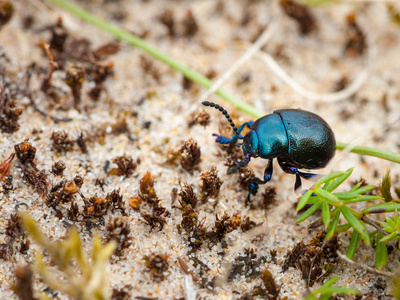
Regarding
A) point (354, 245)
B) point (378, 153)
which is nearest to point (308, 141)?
point (378, 153)

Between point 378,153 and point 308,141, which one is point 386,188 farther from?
point 308,141

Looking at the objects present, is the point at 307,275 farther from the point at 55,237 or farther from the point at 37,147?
the point at 37,147

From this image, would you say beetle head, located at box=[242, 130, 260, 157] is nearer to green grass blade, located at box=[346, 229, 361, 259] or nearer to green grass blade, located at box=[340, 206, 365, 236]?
green grass blade, located at box=[340, 206, 365, 236]

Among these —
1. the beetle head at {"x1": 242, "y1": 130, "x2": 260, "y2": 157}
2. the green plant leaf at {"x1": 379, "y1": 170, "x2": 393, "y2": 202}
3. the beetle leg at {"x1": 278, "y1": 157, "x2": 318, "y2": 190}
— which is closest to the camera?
the green plant leaf at {"x1": 379, "y1": 170, "x2": 393, "y2": 202}

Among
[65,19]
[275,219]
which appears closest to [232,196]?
[275,219]

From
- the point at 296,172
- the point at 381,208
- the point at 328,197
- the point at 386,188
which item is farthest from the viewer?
the point at 296,172

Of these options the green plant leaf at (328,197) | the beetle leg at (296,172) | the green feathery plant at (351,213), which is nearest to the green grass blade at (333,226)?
the green feathery plant at (351,213)

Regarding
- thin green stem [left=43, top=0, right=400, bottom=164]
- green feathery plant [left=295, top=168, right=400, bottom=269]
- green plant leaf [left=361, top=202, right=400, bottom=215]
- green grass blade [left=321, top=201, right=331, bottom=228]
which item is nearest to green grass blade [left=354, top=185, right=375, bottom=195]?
green feathery plant [left=295, top=168, right=400, bottom=269]
